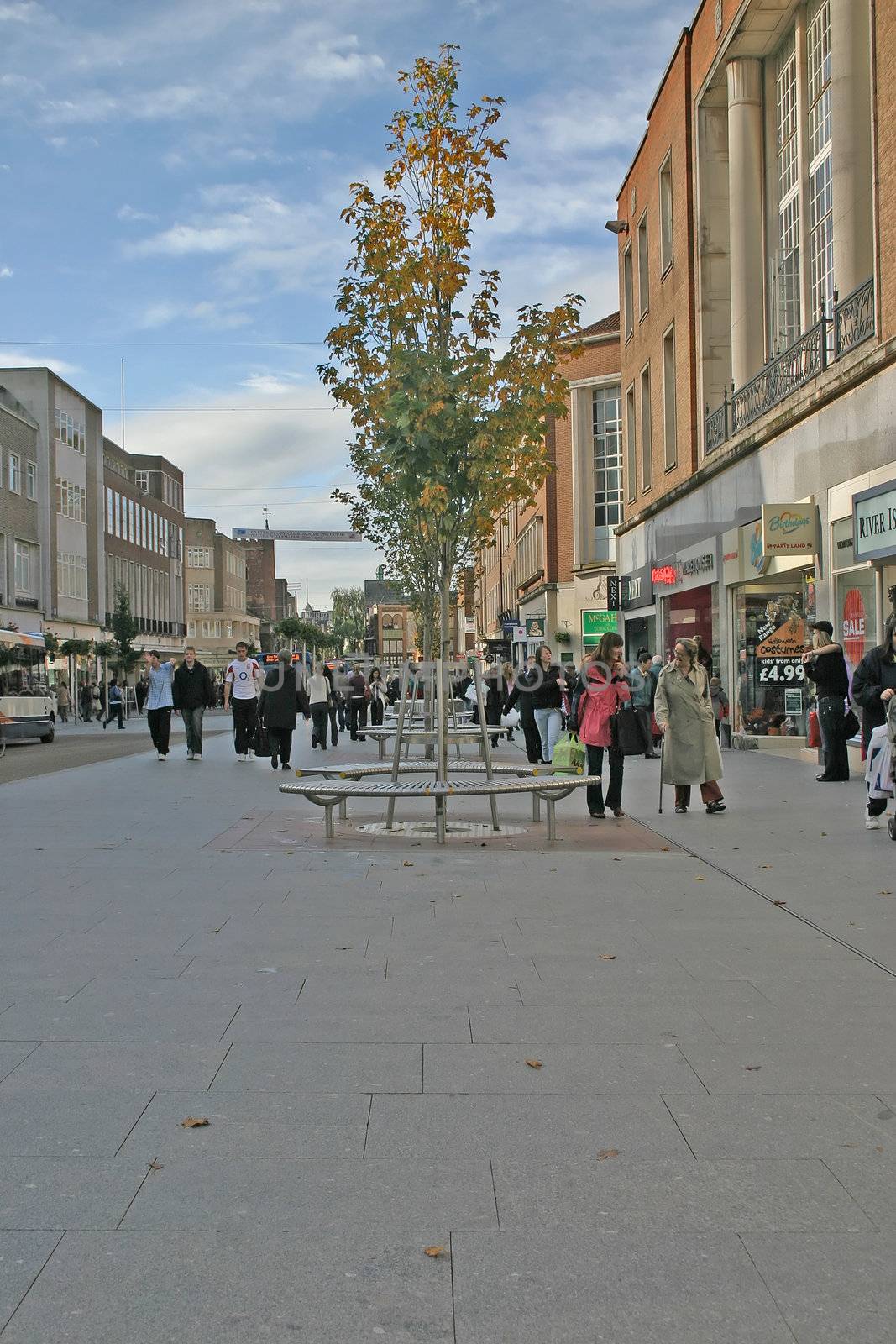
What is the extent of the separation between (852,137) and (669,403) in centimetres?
1163

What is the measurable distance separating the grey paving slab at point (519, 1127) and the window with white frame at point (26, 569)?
58763 mm

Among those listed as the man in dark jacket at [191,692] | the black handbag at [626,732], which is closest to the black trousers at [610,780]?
the black handbag at [626,732]

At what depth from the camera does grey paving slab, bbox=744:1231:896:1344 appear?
2773 millimetres

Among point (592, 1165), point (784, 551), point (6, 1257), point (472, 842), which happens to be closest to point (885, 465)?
point (784, 551)

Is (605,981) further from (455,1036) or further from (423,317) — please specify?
(423,317)

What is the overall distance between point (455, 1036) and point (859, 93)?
53.5 ft

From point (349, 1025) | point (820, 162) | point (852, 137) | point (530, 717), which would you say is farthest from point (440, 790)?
point (820, 162)

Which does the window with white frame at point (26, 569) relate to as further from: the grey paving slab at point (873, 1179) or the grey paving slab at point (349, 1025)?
the grey paving slab at point (873, 1179)

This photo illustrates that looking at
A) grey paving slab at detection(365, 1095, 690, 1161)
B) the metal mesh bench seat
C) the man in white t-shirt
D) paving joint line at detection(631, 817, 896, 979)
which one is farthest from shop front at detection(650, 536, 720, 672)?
grey paving slab at detection(365, 1095, 690, 1161)

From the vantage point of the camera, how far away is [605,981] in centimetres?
582

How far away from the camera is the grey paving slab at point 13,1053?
4.59 meters

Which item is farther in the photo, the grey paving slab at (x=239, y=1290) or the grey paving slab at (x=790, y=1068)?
the grey paving slab at (x=790, y=1068)

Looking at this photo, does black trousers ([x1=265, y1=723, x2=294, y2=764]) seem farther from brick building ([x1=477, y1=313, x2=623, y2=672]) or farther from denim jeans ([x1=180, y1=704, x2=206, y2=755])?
brick building ([x1=477, y1=313, x2=623, y2=672])

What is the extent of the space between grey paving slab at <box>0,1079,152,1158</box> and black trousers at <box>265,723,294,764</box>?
14628 millimetres
